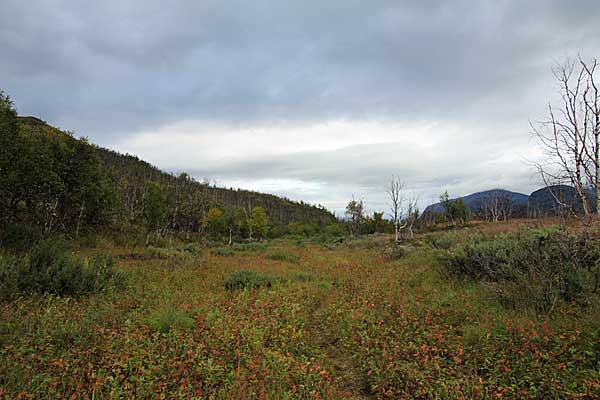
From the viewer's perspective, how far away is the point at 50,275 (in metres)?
7.18

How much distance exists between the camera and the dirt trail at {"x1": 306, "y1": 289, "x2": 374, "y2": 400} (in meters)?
4.34

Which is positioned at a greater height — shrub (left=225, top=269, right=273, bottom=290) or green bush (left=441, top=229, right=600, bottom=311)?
green bush (left=441, top=229, right=600, bottom=311)

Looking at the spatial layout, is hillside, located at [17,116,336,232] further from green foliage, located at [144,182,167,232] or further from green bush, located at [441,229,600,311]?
green bush, located at [441,229,600,311]

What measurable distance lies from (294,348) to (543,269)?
554cm

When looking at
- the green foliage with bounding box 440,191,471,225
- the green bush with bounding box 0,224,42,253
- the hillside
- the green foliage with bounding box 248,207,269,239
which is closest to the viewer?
the green bush with bounding box 0,224,42,253

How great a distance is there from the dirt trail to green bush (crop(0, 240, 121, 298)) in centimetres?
560

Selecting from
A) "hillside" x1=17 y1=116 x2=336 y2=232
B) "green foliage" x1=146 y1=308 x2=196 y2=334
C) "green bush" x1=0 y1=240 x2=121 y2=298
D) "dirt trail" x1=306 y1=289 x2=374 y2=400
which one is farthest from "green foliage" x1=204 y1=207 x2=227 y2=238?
"green foliage" x1=146 y1=308 x2=196 y2=334

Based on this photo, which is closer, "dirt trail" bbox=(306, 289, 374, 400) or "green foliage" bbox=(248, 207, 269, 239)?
"dirt trail" bbox=(306, 289, 374, 400)

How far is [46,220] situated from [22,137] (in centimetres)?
576

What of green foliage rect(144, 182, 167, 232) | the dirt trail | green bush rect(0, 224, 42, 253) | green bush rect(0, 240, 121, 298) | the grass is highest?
green foliage rect(144, 182, 167, 232)

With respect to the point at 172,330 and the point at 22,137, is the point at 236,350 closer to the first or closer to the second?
the point at 172,330

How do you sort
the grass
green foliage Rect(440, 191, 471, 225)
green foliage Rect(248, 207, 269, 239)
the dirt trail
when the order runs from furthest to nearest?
green foliage Rect(440, 191, 471, 225), green foliage Rect(248, 207, 269, 239), the dirt trail, the grass

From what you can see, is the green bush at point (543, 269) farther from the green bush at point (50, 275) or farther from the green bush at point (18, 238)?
the green bush at point (18, 238)

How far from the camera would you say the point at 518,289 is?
21.5ft
